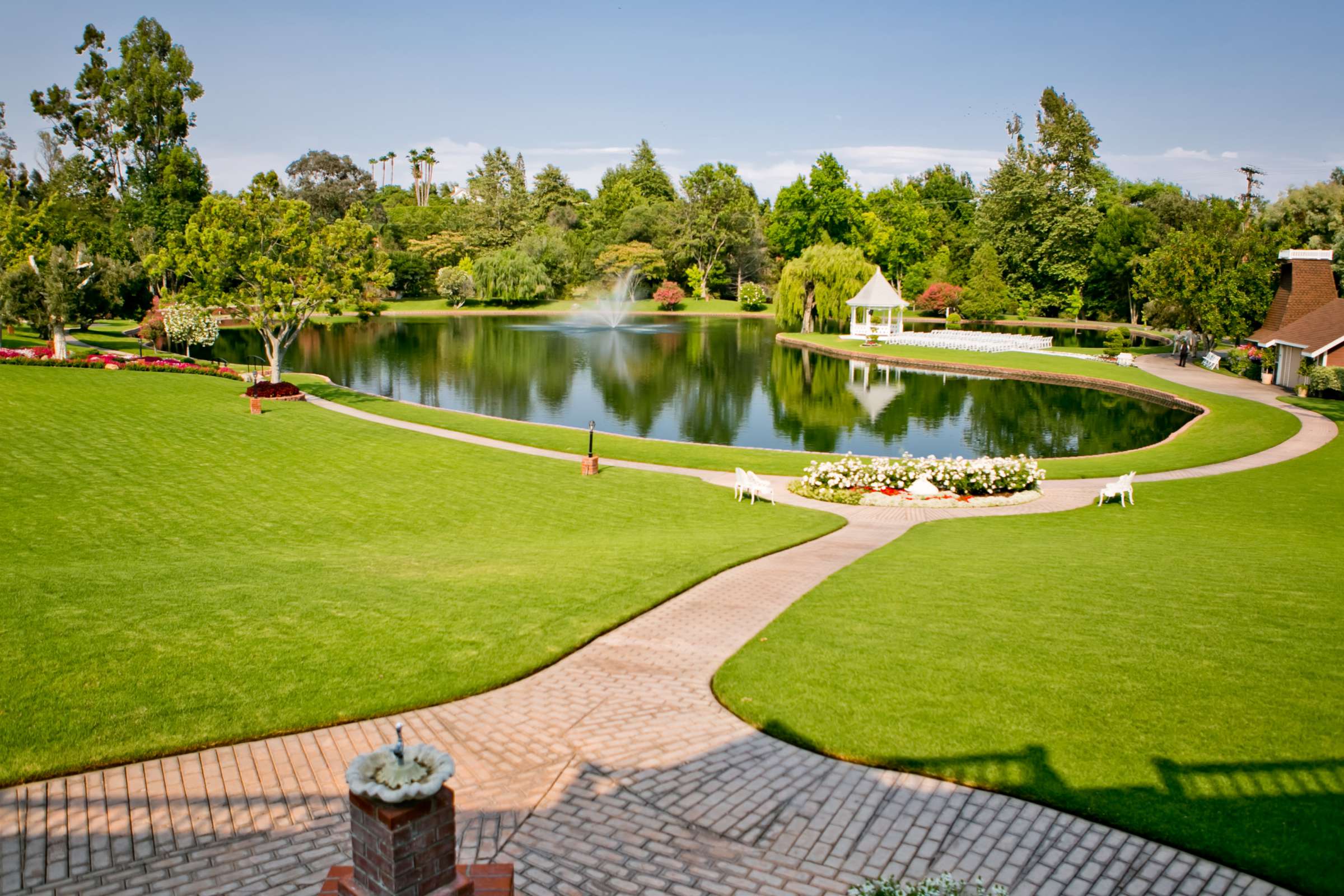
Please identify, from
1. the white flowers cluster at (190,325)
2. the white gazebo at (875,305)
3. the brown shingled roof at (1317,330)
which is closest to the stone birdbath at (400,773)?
the brown shingled roof at (1317,330)

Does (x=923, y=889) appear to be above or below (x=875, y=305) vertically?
below

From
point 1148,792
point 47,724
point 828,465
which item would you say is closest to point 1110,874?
point 1148,792

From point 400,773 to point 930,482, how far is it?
17.0 metres

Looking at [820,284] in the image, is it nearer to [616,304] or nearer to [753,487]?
[616,304]

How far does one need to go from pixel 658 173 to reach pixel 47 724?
108 meters

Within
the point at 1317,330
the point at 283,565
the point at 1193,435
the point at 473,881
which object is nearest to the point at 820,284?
the point at 1317,330

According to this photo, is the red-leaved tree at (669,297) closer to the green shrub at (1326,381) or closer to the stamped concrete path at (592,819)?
the green shrub at (1326,381)

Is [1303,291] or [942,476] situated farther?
[1303,291]

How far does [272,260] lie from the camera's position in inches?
1172

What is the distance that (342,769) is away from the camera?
256 inches

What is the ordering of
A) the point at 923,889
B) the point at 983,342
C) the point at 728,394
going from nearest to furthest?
1. the point at 923,889
2. the point at 728,394
3. the point at 983,342

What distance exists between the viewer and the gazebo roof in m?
60.8

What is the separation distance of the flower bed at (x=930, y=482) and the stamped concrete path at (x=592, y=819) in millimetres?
11846

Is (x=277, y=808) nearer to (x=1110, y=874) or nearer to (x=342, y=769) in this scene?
(x=342, y=769)
